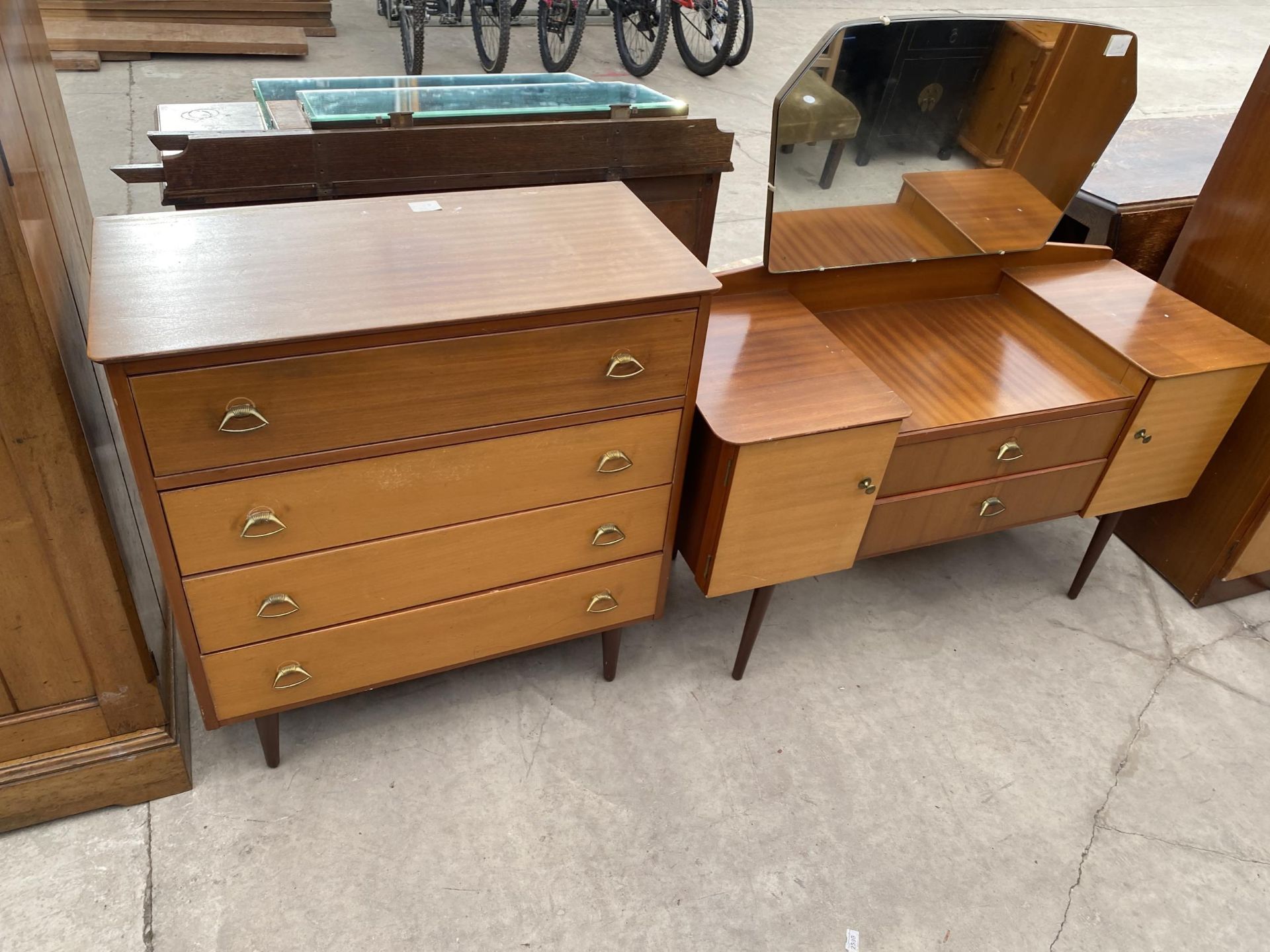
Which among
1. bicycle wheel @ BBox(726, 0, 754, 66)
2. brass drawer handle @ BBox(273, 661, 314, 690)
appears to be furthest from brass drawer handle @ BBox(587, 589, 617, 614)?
bicycle wheel @ BBox(726, 0, 754, 66)

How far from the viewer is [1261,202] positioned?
230 centimetres

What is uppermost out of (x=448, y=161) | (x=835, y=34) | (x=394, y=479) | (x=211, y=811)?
(x=835, y=34)

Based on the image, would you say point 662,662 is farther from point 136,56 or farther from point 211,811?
point 136,56

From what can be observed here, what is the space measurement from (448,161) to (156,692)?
1.28 meters

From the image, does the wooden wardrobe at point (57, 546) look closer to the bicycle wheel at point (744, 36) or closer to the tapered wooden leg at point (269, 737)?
the tapered wooden leg at point (269, 737)

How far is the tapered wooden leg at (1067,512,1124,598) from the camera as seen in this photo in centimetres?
254

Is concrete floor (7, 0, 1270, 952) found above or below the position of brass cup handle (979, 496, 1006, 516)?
below

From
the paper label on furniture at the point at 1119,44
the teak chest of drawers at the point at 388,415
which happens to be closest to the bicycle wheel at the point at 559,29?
the paper label on furniture at the point at 1119,44

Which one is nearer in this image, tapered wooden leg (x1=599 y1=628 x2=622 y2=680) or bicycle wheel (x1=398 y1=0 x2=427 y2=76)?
tapered wooden leg (x1=599 y1=628 x2=622 y2=680)

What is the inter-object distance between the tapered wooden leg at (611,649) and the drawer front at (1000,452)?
72 cm

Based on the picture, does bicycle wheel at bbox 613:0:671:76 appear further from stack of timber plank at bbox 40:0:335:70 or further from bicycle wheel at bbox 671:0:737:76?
A: stack of timber plank at bbox 40:0:335:70

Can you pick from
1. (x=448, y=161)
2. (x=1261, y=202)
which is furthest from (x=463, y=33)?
(x=1261, y=202)

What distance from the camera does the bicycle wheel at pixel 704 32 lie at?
6105mm

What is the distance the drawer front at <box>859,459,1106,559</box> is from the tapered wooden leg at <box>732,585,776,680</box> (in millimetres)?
248
